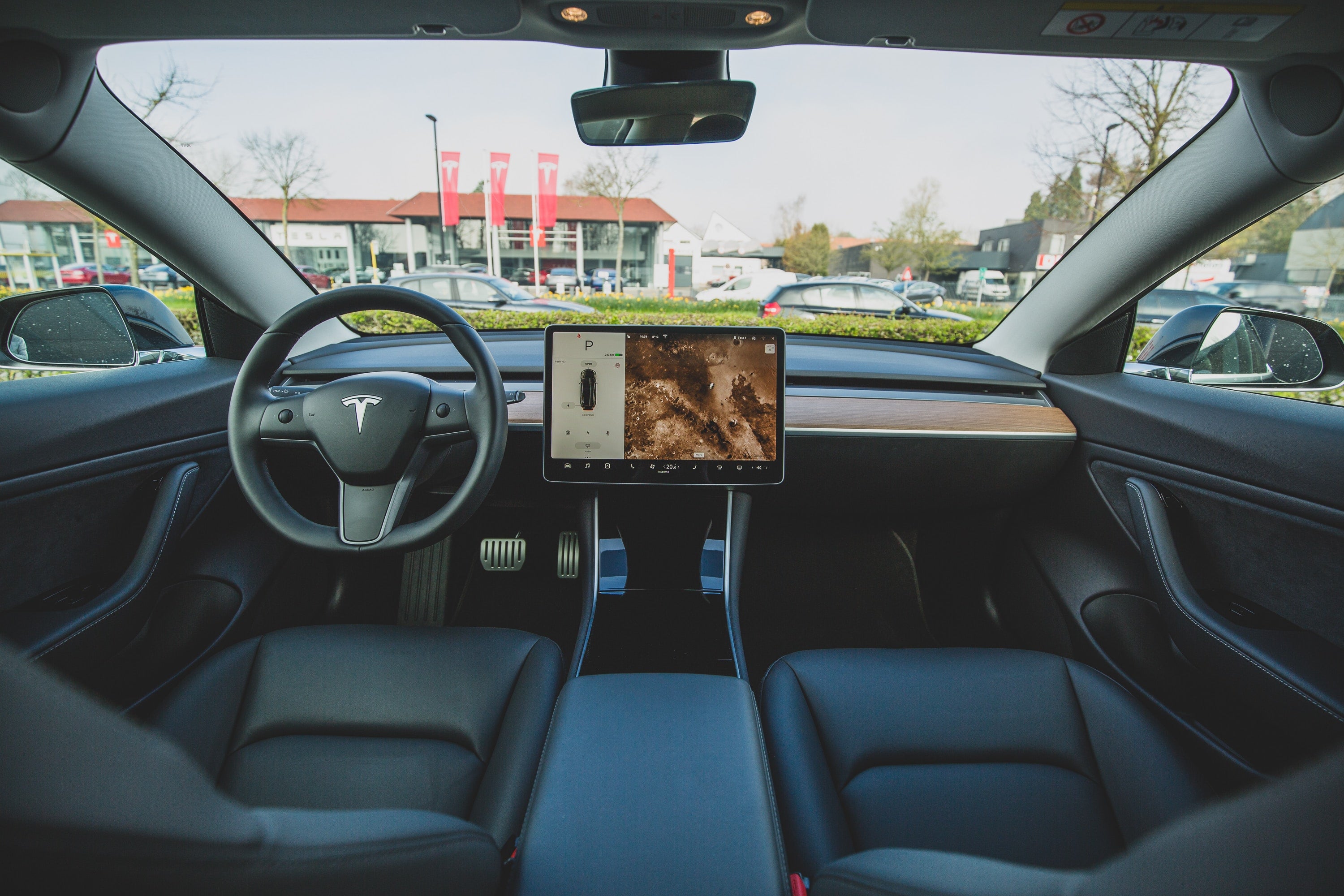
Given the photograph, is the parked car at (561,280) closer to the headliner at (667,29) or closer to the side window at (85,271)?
the side window at (85,271)

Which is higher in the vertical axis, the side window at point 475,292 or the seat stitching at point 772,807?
the side window at point 475,292

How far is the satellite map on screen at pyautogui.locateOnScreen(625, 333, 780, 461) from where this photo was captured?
1.83 meters

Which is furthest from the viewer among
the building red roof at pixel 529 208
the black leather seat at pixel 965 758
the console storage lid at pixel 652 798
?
the building red roof at pixel 529 208

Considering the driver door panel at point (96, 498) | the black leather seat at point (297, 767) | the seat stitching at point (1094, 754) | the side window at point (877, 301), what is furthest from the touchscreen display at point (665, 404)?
the side window at point (877, 301)

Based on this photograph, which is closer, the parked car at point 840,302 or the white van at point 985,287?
the white van at point 985,287

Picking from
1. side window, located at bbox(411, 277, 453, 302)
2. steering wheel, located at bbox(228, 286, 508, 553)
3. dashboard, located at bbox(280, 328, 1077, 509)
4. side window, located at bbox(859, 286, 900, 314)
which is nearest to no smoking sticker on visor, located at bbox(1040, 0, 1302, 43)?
dashboard, located at bbox(280, 328, 1077, 509)

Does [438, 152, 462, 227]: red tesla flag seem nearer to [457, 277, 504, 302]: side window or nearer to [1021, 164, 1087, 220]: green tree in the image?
[457, 277, 504, 302]: side window

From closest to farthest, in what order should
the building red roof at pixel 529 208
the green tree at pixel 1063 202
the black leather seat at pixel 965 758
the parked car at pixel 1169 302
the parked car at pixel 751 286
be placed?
the black leather seat at pixel 965 758, the parked car at pixel 1169 302, the green tree at pixel 1063 202, the parked car at pixel 751 286, the building red roof at pixel 529 208

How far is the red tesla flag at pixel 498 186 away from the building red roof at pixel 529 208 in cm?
7

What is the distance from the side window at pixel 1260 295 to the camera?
6.04 ft

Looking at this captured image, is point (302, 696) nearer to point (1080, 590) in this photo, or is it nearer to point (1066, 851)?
point (1066, 851)

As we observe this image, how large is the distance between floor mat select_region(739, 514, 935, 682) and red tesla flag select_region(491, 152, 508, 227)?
13.0 feet

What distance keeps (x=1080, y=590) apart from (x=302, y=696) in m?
2.25

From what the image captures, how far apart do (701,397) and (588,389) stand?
0.32 m
